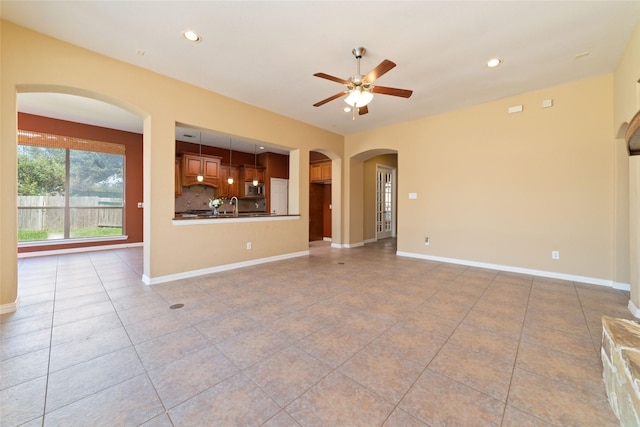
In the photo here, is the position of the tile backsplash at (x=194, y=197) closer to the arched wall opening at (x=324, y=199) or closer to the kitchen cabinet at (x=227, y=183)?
the kitchen cabinet at (x=227, y=183)

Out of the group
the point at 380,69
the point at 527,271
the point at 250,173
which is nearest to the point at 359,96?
the point at 380,69

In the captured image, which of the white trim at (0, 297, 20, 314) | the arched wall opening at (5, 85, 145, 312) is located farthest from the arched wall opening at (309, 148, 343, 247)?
the white trim at (0, 297, 20, 314)

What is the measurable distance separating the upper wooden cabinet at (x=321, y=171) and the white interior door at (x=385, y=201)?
5.43ft

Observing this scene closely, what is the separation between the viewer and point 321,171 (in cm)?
776

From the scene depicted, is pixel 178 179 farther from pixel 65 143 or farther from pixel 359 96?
pixel 359 96

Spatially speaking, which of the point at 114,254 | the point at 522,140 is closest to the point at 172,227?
the point at 114,254

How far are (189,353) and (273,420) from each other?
3.24 feet

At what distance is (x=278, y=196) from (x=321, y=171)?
2.07m

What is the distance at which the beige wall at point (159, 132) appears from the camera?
→ 2.62 metres

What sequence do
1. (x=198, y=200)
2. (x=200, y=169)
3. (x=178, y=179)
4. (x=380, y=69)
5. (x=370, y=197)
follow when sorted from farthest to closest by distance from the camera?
(x=198, y=200)
(x=370, y=197)
(x=200, y=169)
(x=178, y=179)
(x=380, y=69)

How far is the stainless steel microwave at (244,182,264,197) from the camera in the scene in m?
8.38

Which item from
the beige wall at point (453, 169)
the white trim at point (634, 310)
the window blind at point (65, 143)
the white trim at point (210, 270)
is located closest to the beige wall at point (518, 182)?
the beige wall at point (453, 169)

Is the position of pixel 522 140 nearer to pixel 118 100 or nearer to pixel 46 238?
pixel 118 100

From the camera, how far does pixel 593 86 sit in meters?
3.61
